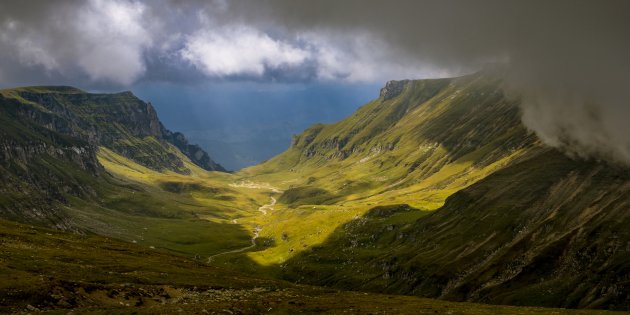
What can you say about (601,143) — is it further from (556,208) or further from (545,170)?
(556,208)

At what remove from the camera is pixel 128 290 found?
206ft

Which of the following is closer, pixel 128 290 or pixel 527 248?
pixel 128 290

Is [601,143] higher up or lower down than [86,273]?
higher up

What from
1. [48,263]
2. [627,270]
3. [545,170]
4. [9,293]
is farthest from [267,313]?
[545,170]

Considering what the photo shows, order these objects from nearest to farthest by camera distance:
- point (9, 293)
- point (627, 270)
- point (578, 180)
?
point (9, 293) < point (627, 270) < point (578, 180)

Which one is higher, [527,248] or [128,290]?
[527,248]

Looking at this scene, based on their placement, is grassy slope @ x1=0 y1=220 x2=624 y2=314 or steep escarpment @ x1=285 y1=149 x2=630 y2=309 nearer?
grassy slope @ x1=0 y1=220 x2=624 y2=314

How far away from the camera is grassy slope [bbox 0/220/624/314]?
51781mm

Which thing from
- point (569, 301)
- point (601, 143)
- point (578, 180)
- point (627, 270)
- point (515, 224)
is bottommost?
point (569, 301)

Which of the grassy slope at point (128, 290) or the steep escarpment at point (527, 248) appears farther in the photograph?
the steep escarpment at point (527, 248)

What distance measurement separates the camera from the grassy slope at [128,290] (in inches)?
2039

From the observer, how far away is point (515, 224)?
15338 centimetres

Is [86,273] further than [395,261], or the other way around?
[395,261]

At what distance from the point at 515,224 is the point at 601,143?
53200mm
